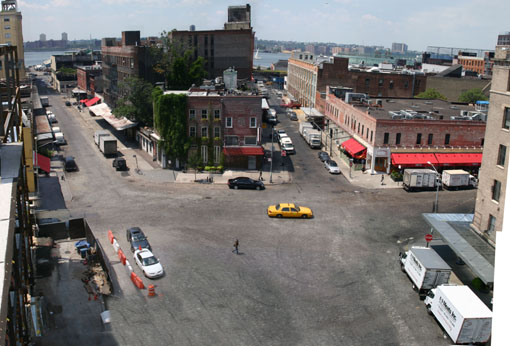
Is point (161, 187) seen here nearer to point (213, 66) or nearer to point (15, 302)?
point (15, 302)

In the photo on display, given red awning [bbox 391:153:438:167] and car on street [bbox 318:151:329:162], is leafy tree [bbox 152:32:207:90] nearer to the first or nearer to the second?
car on street [bbox 318:151:329:162]

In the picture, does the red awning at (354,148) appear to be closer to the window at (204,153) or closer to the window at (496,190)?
the window at (204,153)

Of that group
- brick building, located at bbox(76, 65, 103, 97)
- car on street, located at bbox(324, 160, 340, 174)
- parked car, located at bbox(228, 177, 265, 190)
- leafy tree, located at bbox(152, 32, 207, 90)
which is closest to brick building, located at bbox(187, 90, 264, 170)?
parked car, located at bbox(228, 177, 265, 190)

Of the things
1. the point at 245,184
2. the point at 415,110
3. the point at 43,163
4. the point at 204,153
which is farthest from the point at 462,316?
the point at 415,110

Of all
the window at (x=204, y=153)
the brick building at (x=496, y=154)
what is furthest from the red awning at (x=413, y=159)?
the window at (x=204, y=153)

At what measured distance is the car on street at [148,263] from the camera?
29.8 meters

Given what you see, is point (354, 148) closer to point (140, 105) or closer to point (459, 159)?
point (459, 159)

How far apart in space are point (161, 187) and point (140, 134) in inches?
807

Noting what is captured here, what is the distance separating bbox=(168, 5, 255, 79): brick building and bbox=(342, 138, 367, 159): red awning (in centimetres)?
3436

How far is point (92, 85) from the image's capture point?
11256cm

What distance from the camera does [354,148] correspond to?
2354 inches

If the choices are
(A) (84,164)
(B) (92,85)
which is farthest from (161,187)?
(B) (92,85)

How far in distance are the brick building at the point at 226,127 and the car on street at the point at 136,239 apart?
22.1 metres

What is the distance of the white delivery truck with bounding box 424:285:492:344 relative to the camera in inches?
938
